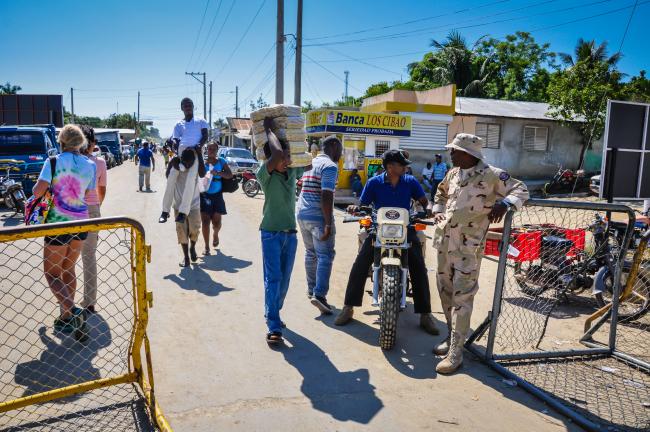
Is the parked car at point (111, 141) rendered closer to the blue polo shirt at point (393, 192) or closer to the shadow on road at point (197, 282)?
the shadow on road at point (197, 282)

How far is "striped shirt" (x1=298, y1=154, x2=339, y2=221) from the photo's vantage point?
5.35 meters

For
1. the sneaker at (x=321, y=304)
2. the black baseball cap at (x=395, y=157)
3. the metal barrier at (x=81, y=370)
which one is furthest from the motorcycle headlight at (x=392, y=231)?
the metal barrier at (x=81, y=370)

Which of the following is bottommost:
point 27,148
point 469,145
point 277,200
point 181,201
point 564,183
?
point 564,183

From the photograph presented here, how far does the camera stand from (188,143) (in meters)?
7.38

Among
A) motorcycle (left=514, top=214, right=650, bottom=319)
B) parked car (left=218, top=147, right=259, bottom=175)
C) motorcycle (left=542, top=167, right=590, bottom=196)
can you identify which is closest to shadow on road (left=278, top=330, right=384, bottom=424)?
motorcycle (left=514, top=214, right=650, bottom=319)

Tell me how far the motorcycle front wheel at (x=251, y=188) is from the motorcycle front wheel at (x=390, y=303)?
46.4 feet

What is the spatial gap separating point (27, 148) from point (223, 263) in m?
9.76

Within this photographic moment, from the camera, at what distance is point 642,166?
6.34m

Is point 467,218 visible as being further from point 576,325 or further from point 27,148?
point 27,148

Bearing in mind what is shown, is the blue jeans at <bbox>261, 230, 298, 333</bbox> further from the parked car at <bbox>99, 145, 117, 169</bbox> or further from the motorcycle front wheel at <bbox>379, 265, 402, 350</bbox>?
the parked car at <bbox>99, 145, 117, 169</bbox>

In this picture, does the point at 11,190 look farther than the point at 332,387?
Yes

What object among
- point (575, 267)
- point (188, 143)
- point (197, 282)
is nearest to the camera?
point (575, 267)

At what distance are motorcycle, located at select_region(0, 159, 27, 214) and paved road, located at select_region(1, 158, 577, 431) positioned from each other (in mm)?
7002

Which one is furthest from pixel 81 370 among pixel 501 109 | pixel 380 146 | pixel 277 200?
pixel 501 109
